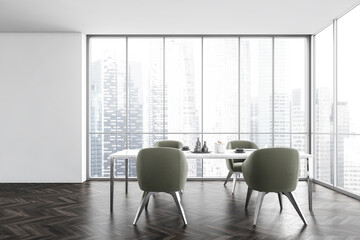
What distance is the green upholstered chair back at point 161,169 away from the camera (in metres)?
3.56

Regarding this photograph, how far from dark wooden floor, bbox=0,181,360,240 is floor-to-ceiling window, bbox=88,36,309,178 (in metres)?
1.42

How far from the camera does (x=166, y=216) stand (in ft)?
12.8

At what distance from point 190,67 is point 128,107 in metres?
1.51

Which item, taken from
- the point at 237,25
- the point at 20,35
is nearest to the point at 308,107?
the point at 237,25

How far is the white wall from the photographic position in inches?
247

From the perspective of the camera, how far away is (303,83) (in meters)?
6.65

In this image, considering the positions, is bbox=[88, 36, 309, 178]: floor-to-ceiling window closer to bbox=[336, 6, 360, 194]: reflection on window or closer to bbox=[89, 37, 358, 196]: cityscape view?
bbox=[89, 37, 358, 196]: cityscape view

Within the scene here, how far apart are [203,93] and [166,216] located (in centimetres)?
325

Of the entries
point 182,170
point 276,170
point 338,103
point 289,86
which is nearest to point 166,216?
point 182,170

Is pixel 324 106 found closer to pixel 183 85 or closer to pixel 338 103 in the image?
pixel 338 103

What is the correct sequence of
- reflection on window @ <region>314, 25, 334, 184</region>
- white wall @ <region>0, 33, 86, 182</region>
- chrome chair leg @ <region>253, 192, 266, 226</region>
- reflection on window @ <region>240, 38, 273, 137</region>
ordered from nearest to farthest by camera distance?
1. chrome chair leg @ <region>253, 192, 266, 226</region>
2. reflection on window @ <region>314, 25, 334, 184</region>
3. white wall @ <region>0, 33, 86, 182</region>
4. reflection on window @ <region>240, 38, 273, 137</region>

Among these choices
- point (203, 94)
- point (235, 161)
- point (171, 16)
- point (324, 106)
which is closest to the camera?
point (171, 16)

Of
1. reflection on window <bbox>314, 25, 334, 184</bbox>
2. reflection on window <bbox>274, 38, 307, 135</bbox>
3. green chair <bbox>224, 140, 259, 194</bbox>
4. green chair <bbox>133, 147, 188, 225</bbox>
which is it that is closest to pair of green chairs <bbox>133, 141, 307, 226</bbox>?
green chair <bbox>133, 147, 188, 225</bbox>

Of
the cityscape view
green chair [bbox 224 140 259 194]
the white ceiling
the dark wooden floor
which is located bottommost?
the dark wooden floor
